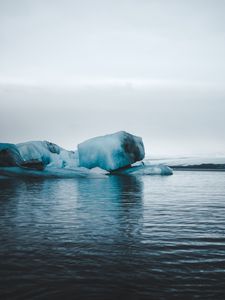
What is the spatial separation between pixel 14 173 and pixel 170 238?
3724 cm

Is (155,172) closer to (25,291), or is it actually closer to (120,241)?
(120,241)

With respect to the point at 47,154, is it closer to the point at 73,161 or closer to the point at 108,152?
the point at 73,161

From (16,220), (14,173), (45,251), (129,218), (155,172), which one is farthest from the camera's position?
(155,172)

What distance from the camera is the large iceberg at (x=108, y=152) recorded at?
48812 millimetres

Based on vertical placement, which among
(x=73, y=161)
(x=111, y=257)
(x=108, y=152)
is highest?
(x=108, y=152)

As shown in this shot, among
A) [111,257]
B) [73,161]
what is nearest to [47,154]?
[73,161]

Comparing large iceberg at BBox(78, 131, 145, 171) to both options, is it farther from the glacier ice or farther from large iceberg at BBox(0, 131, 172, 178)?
the glacier ice

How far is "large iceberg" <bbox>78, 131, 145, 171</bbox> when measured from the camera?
48812 mm

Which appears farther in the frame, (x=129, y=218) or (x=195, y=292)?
(x=129, y=218)

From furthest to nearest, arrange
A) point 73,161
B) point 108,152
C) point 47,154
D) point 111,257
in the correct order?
point 73,161 < point 47,154 < point 108,152 < point 111,257

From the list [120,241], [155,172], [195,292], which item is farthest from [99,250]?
[155,172]

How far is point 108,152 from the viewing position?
159 feet

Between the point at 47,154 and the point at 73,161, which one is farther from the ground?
the point at 47,154

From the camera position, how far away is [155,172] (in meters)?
60.7
